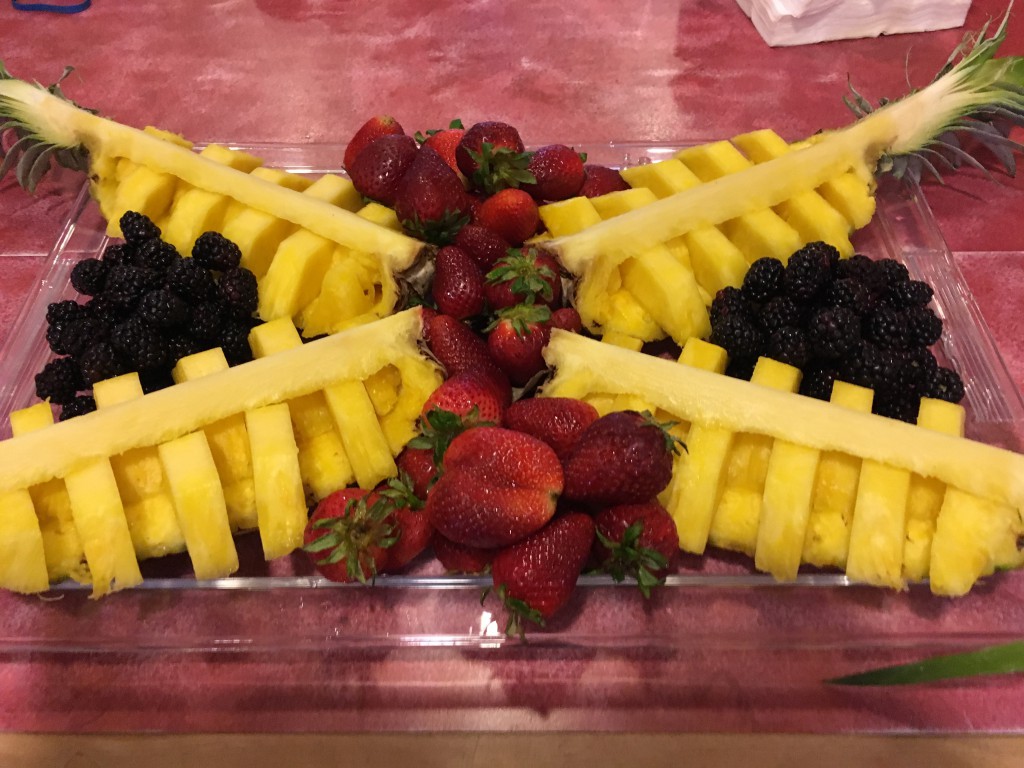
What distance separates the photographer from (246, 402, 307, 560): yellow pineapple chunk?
129 centimetres

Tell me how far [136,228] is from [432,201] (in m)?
0.66

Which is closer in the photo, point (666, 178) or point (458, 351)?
point (458, 351)

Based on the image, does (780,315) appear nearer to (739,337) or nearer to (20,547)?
(739,337)

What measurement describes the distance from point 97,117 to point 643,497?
64.8 inches

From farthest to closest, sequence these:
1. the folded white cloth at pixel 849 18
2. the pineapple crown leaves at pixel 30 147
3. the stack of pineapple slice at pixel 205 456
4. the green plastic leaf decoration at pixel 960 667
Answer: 1. the folded white cloth at pixel 849 18
2. the pineapple crown leaves at pixel 30 147
3. the stack of pineapple slice at pixel 205 456
4. the green plastic leaf decoration at pixel 960 667

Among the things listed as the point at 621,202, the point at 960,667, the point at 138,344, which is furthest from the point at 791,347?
the point at 138,344

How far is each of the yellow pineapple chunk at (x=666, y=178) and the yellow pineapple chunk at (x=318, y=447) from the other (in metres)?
0.95

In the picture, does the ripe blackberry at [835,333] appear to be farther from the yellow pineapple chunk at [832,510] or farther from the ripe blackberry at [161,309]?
the ripe blackberry at [161,309]

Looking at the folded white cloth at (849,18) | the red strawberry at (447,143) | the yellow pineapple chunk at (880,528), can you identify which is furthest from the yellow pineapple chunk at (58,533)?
the folded white cloth at (849,18)

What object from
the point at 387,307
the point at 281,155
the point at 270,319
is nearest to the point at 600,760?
the point at 387,307

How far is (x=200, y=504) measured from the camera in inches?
49.5

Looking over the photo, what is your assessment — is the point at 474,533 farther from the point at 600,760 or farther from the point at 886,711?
the point at 886,711

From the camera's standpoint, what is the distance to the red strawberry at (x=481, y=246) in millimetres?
1605

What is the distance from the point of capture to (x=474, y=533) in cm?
116
